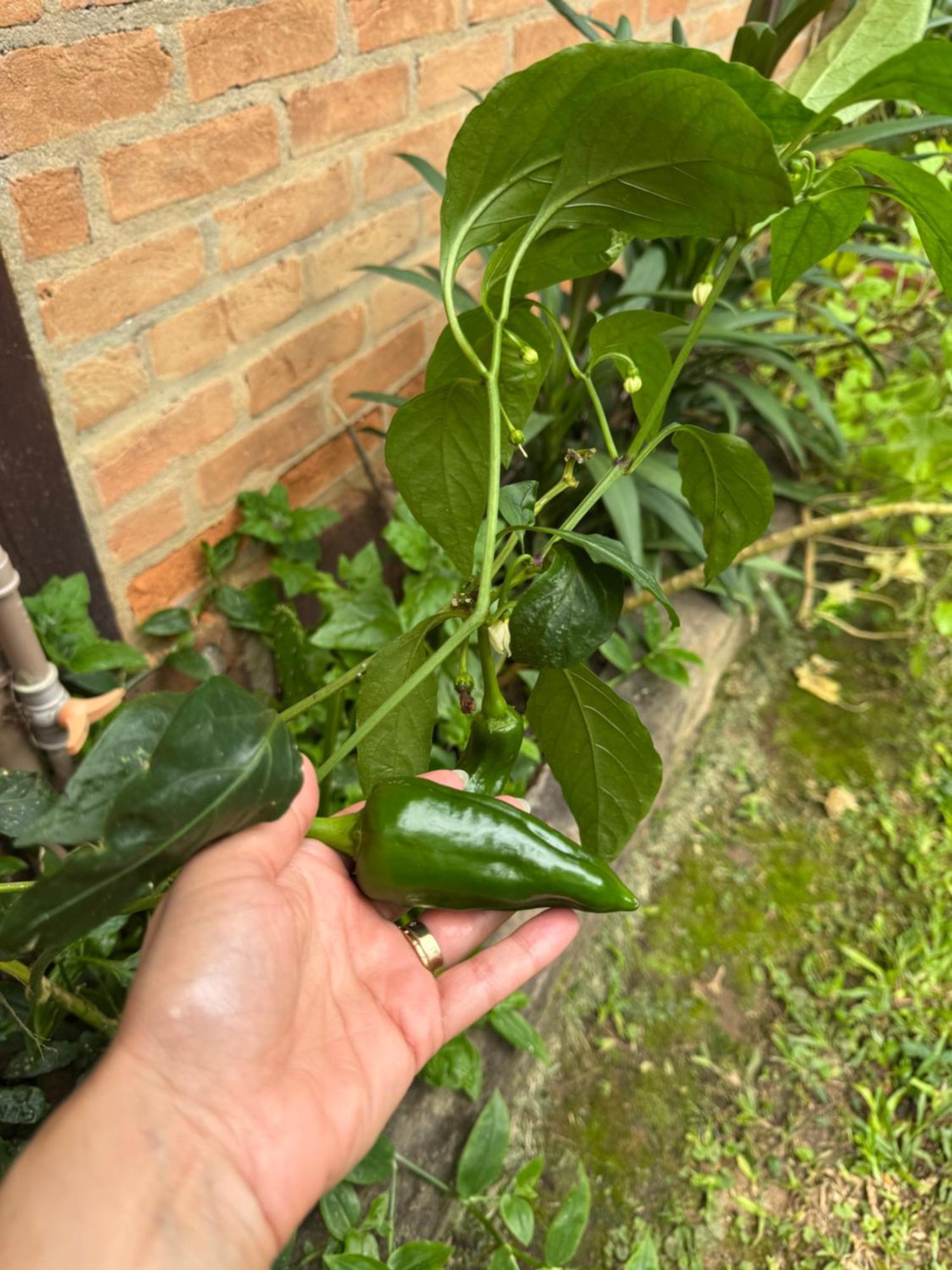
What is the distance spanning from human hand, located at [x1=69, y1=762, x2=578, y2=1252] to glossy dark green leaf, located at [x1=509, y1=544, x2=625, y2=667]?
203 millimetres

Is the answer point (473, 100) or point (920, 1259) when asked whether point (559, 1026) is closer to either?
point (920, 1259)

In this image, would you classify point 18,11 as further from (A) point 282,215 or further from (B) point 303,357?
(B) point 303,357

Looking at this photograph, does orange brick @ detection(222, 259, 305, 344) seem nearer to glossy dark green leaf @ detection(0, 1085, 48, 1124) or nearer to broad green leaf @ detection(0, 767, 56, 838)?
broad green leaf @ detection(0, 767, 56, 838)

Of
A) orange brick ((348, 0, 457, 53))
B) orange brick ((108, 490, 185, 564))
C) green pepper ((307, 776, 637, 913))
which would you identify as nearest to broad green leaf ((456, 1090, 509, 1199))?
green pepper ((307, 776, 637, 913))

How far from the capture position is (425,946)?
2.66 feet

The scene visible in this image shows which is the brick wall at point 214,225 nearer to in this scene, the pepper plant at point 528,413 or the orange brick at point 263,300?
the orange brick at point 263,300

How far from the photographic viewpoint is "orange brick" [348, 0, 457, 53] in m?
1.15

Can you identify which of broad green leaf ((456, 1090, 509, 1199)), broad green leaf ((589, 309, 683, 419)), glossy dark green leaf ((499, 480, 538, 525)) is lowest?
broad green leaf ((456, 1090, 509, 1199))

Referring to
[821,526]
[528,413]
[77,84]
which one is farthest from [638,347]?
[821,526]

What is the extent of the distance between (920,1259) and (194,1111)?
1045 millimetres

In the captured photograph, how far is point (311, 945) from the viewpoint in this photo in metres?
0.72

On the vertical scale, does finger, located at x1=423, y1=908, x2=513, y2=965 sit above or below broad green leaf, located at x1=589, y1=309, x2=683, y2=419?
below

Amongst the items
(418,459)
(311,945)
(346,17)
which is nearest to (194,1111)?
(311,945)

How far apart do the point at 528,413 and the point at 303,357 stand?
633 millimetres
